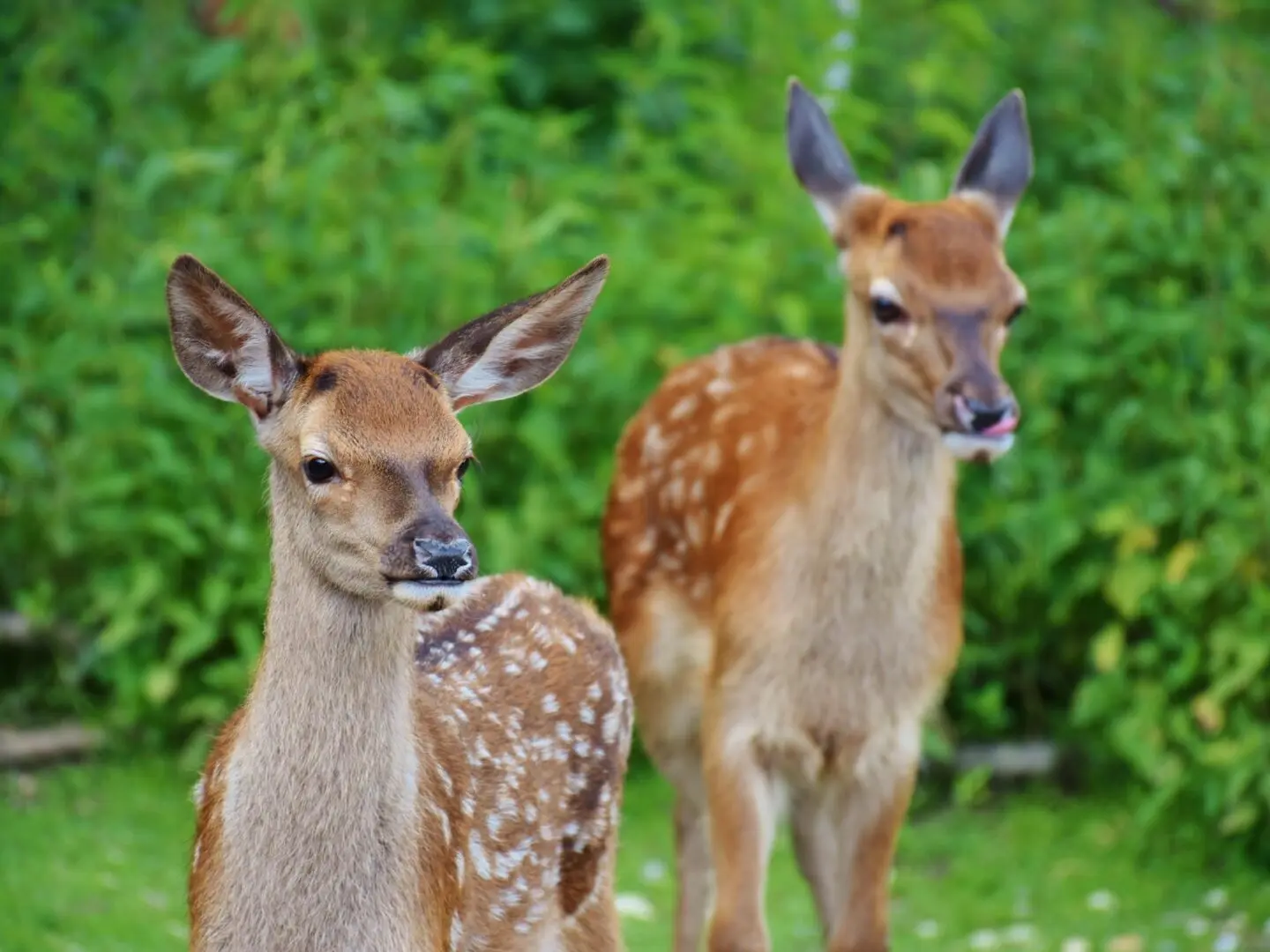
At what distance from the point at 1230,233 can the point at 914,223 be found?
2.93m

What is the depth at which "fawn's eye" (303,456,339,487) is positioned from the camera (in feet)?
14.1

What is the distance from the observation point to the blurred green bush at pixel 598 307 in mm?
7945

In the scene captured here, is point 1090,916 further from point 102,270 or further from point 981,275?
point 102,270

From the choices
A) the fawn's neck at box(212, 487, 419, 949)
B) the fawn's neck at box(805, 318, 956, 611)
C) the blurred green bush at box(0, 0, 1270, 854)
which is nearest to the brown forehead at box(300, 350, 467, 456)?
the fawn's neck at box(212, 487, 419, 949)

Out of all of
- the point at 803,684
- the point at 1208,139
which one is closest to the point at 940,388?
the point at 803,684

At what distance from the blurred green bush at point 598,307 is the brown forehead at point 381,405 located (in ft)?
11.3

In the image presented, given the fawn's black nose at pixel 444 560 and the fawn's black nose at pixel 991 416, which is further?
the fawn's black nose at pixel 991 416

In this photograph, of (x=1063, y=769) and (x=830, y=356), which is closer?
(x=830, y=356)

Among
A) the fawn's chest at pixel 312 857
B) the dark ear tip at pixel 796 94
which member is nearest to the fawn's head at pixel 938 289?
the dark ear tip at pixel 796 94

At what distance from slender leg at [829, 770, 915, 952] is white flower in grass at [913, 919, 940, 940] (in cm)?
120

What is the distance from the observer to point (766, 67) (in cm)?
974

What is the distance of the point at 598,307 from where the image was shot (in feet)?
27.7

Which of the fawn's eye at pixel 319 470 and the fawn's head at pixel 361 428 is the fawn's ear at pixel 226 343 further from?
the fawn's eye at pixel 319 470

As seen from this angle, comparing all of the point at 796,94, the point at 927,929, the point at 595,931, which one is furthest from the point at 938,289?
the point at 927,929
